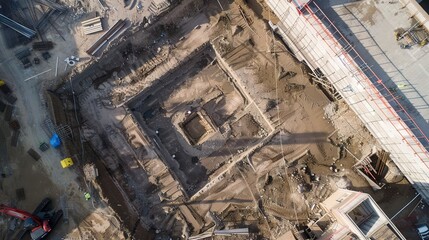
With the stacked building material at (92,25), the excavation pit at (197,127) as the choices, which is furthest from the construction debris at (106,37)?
the excavation pit at (197,127)

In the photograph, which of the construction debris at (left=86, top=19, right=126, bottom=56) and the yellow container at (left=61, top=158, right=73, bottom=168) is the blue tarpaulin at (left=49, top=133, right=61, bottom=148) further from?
the construction debris at (left=86, top=19, right=126, bottom=56)

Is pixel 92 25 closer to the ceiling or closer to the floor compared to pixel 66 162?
closer to the ceiling

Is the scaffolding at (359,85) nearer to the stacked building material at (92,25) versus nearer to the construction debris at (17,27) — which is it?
the stacked building material at (92,25)

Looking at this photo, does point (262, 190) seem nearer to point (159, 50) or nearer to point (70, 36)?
point (159, 50)

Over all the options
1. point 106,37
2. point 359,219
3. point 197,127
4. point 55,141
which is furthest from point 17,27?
point 359,219

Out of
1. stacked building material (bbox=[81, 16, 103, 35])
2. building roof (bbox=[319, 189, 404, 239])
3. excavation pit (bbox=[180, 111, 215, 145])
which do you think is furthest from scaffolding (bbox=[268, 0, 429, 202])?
stacked building material (bbox=[81, 16, 103, 35])

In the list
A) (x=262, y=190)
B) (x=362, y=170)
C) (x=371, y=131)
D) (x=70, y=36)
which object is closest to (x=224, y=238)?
(x=262, y=190)

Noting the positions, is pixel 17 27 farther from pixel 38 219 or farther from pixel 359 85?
pixel 359 85
